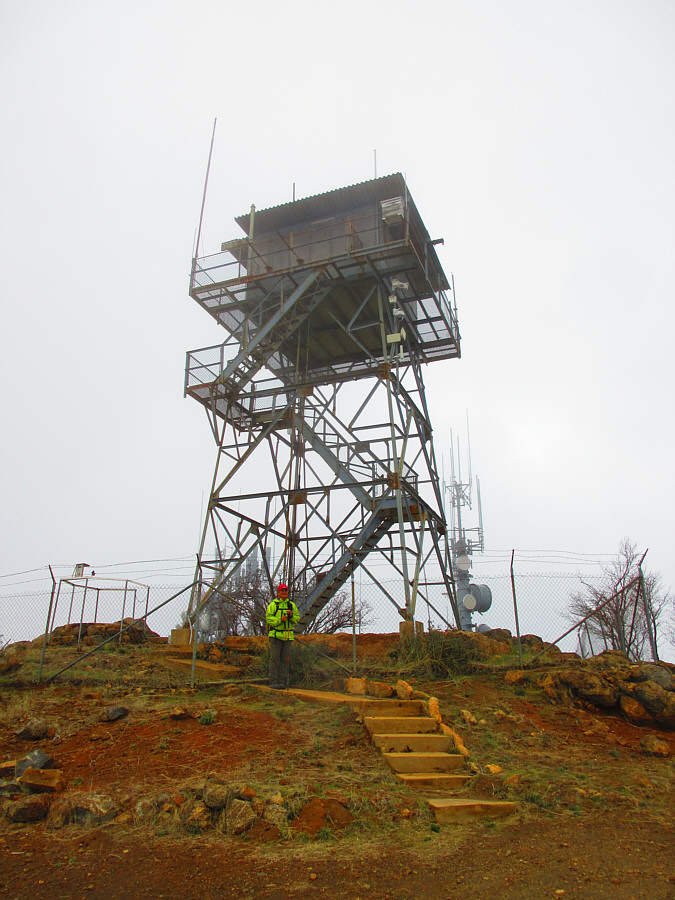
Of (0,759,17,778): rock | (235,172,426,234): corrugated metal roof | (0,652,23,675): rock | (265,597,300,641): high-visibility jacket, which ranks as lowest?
(0,759,17,778): rock

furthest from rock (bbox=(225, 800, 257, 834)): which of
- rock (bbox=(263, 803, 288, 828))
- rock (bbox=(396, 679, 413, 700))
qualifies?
rock (bbox=(396, 679, 413, 700))

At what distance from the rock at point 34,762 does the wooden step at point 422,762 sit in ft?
13.4

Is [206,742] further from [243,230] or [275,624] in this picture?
[243,230]

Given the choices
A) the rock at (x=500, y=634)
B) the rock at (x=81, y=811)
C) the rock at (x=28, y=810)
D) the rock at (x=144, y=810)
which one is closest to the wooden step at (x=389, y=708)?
the rock at (x=144, y=810)

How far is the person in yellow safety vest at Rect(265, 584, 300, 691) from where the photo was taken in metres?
11.5

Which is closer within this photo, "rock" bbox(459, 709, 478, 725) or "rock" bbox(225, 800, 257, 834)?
"rock" bbox(225, 800, 257, 834)

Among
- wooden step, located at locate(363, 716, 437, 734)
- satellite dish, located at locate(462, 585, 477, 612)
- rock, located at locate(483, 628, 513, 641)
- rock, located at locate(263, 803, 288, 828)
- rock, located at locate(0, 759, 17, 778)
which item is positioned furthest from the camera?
satellite dish, located at locate(462, 585, 477, 612)

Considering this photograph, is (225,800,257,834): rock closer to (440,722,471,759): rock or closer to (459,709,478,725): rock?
(440,722,471,759): rock

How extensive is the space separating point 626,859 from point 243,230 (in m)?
19.1

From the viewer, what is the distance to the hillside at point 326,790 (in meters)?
5.02

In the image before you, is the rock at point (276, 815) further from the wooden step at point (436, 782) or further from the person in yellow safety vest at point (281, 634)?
the person in yellow safety vest at point (281, 634)

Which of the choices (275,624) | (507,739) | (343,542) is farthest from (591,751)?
(343,542)

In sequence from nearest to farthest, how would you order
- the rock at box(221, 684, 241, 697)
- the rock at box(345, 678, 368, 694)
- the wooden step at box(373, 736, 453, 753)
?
the wooden step at box(373, 736, 453, 753) < the rock at box(345, 678, 368, 694) < the rock at box(221, 684, 241, 697)

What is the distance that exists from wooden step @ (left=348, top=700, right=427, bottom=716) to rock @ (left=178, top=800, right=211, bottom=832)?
3665 millimetres
